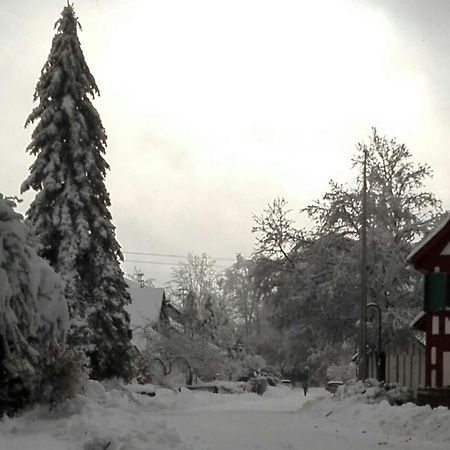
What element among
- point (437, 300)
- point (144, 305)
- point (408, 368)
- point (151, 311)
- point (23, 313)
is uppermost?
point (144, 305)

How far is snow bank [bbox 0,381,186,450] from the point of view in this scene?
10250 mm

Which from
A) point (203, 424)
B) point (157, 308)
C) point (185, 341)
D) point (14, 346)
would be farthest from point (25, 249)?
point (157, 308)

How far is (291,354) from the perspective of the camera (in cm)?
3684

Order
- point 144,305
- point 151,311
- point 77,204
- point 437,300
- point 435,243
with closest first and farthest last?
point 437,300 → point 435,243 → point 77,204 → point 151,311 → point 144,305

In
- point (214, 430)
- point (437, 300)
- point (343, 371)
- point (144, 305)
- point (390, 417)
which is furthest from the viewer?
point (144, 305)

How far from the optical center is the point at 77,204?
2731 cm

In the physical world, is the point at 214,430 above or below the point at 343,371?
below

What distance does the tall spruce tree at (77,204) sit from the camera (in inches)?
1073

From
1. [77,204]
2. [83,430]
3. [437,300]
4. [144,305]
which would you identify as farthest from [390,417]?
[144,305]

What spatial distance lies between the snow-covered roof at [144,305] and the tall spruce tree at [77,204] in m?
21.1

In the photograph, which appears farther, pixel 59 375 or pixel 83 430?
pixel 59 375

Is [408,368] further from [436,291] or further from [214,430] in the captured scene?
[214,430]

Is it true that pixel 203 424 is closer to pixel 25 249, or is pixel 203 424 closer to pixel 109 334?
pixel 25 249

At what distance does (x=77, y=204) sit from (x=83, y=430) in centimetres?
1698
